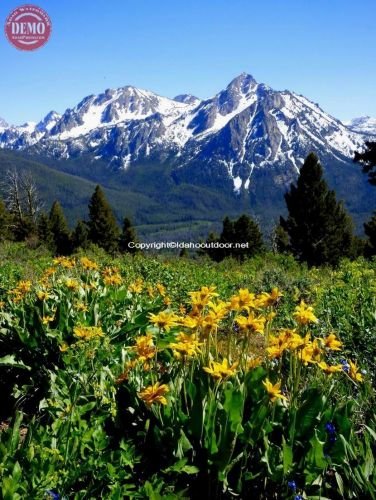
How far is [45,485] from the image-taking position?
2.36 metres

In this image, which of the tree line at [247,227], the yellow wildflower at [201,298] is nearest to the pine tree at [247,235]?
the tree line at [247,227]

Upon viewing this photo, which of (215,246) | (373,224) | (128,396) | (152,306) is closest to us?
(128,396)

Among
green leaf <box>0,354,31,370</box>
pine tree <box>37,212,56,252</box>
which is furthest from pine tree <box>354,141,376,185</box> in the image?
pine tree <box>37,212,56,252</box>

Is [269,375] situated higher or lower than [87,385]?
higher

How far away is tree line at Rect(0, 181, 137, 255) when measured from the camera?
163 feet

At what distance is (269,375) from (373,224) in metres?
45.2

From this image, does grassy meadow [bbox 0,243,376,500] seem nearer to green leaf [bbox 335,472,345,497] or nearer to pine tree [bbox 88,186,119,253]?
green leaf [bbox 335,472,345,497]

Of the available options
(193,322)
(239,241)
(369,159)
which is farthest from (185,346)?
(239,241)

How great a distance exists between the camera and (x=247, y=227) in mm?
52719

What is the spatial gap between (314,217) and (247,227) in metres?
14.6

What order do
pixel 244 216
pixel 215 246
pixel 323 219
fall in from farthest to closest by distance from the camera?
pixel 244 216
pixel 215 246
pixel 323 219

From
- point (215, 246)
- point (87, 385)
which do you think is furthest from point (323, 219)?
point (87, 385)

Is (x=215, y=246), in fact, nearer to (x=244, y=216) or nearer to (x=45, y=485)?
(x=244, y=216)

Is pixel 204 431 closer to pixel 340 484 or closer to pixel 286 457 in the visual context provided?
pixel 286 457
